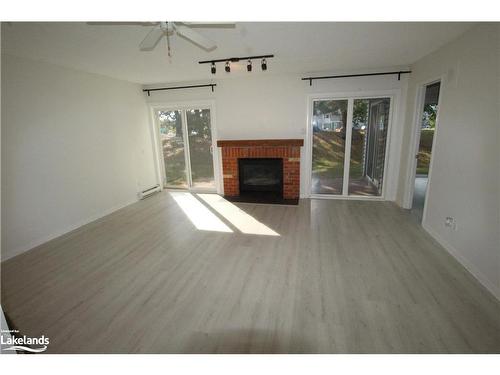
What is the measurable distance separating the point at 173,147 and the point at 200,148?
694mm

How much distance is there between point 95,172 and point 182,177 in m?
1.93

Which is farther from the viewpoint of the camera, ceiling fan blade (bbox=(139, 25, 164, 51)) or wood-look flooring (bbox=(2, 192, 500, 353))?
ceiling fan blade (bbox=(139, 25, 164, 51))

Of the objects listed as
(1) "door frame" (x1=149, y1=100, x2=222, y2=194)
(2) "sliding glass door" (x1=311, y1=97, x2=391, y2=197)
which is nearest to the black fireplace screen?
(1) "door frame" (x1=149, y1=100, x2=222, y2=194)

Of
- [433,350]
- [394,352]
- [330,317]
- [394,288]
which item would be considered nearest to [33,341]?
[330,317]

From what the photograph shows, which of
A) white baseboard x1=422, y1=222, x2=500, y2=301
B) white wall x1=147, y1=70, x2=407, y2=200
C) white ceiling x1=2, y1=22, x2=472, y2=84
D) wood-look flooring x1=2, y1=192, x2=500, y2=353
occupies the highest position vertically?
white ceiling x1=2, y1=22, x2=472, y2=84

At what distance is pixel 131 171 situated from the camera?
4.75 meters

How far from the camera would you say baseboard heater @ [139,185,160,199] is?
5014 millimetres

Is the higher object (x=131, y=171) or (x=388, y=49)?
(x=388, y=49)

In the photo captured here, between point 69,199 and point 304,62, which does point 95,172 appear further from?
point 304,62

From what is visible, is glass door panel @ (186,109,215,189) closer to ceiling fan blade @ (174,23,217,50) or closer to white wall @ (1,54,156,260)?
white wall @ (1,54,156,260)

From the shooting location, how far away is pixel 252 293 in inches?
82.7

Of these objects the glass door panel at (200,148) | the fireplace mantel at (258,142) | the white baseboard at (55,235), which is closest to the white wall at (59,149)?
the white baseboard at (55,235)

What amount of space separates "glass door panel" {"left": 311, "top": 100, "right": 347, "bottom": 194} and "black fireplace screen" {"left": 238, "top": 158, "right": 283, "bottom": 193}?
697 millimetres

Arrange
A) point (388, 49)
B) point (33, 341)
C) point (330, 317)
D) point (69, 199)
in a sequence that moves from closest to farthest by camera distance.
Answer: point (33, 341), point (330, 317), point (388, 49), point (69, 199)
